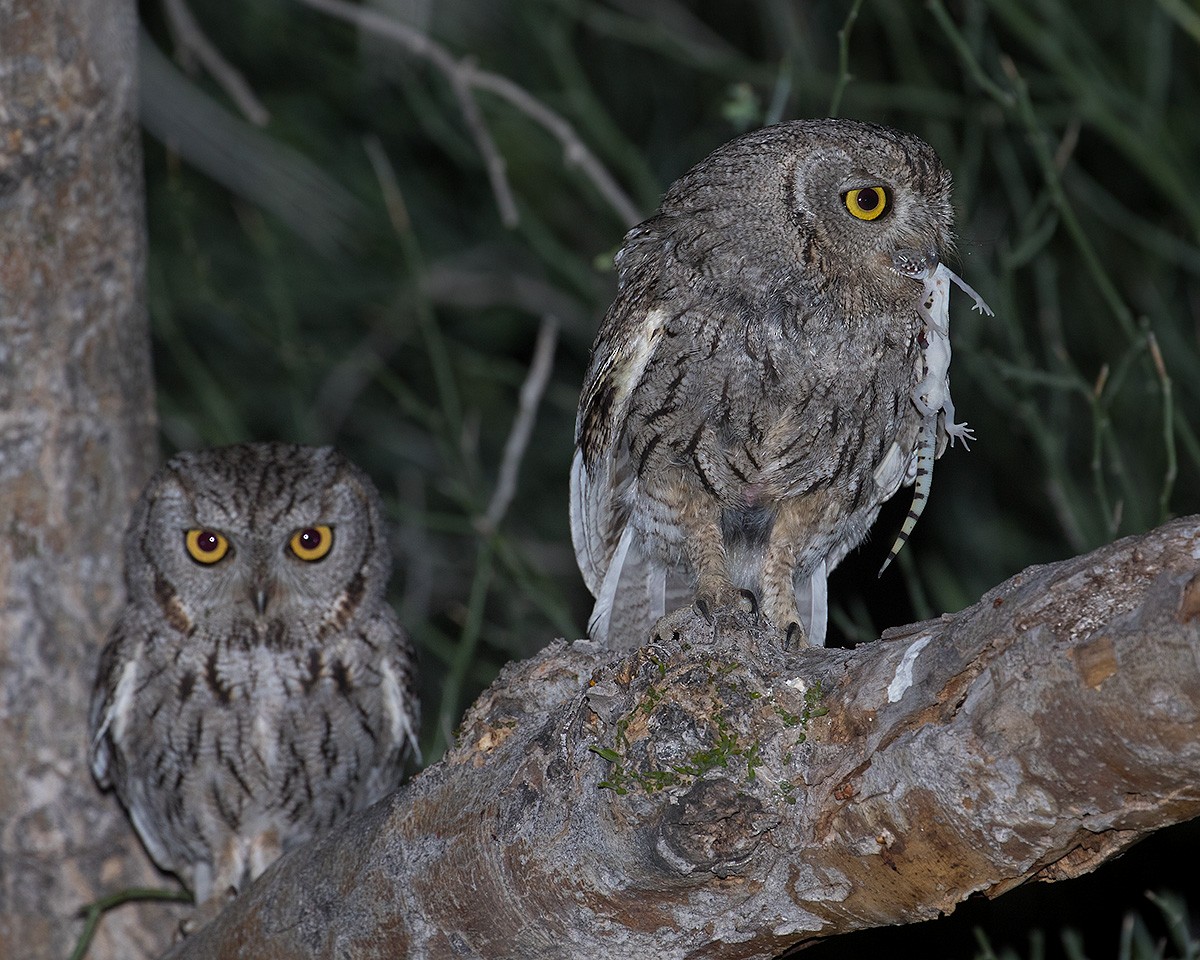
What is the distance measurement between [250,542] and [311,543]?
0.13m

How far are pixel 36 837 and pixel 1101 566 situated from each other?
2.06 meters

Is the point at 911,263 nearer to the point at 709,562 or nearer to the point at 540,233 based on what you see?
the point at 709,562

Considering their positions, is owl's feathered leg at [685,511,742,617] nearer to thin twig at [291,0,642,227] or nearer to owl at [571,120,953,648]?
owl at [571,120,953,648]

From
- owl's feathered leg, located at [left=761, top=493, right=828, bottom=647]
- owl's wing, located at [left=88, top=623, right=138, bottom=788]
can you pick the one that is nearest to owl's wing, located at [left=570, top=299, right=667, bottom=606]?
owl's feathered leg, located at [left=761, top=493, right=828, bottom=647]

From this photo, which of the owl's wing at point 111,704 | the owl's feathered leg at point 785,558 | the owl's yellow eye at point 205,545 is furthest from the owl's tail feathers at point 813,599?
the owl's wing at point 111,704

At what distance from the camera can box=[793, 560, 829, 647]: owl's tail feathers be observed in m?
2.54

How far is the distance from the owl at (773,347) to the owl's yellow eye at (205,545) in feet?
2.92

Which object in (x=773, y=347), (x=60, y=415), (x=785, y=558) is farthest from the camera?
(x=60, y=415)

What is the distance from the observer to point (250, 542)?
8.82 ft

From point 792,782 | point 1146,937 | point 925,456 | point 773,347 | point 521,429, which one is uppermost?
point 521,429

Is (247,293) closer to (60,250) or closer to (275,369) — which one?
(275,369)

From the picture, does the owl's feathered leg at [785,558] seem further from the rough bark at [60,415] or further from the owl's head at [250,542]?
the rough bark at [60,415]

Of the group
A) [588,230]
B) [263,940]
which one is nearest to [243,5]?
[588,230]

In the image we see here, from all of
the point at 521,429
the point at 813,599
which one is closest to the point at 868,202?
the point at 813,599
